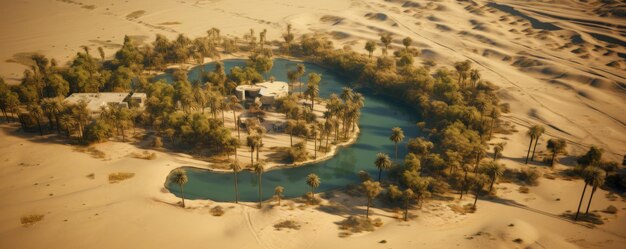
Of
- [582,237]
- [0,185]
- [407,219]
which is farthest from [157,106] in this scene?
[582,237]

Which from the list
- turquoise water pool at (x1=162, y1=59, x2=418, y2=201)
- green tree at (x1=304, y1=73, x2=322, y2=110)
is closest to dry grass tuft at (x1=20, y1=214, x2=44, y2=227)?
turquoise water pool at (x1=162, y1=59, x2=418, y2=201)

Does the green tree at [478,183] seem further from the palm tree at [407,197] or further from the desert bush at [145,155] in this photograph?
the desert bush at [145,155]

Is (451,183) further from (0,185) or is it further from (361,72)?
(0,185)

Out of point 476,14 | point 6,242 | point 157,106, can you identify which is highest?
point 476,14

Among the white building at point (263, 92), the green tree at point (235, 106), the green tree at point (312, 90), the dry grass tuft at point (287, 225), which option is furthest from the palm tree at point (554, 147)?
the green tree at point (235, 106)

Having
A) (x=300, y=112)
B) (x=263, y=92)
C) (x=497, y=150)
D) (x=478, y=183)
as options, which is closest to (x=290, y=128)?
(x=300, y=112)

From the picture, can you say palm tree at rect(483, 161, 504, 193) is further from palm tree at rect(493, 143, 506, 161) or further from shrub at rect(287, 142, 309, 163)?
shrub at rect(287, 142, 309, 163)
